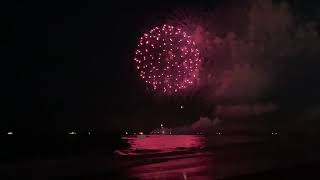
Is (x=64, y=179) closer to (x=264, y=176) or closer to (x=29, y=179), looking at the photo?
(x=29, y=179)

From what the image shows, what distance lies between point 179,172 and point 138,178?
3.61 m

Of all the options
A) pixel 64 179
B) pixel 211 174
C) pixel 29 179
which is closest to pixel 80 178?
pixel 64 179

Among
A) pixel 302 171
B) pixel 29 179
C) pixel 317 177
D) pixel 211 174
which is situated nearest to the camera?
pixel 317 177

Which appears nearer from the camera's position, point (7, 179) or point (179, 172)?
point (179, 172)

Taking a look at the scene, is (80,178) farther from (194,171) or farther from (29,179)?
(194,171)

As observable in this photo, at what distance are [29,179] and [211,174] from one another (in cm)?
1395

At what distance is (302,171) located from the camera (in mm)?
31656

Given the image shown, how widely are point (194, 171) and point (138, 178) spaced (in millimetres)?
4939

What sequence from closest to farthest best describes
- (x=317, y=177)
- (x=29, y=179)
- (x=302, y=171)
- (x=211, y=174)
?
(x=317, y=177) → (x=302, y=171) → (x=211, y=174) → (x=29, y=179)

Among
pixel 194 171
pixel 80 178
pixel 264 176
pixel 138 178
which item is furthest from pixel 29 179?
pixel 264 176

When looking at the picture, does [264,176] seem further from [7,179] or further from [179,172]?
[7,179]

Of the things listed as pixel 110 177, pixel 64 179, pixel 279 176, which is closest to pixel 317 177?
pixel 279 176

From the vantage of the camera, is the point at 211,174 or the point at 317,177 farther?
the point at 211,174

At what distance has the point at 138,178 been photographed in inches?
1312
